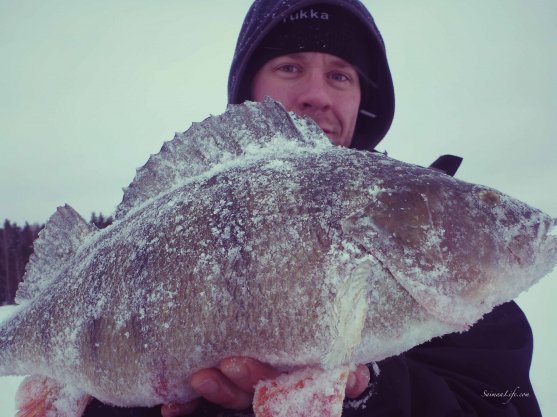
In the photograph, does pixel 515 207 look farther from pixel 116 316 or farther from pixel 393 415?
pixel 116 316

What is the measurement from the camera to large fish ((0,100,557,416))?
1.23m

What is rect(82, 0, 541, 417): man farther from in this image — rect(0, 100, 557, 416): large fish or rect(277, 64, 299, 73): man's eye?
rect(0, 100, 557, 416): large fish

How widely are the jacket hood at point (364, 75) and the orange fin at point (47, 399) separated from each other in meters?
2.19

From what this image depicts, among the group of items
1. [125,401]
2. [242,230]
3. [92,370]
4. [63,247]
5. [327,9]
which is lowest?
[125,401]

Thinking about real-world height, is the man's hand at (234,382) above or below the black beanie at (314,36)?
below

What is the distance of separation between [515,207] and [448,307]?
1.50ft

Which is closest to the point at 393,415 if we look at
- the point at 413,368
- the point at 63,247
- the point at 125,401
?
the point at 413,368

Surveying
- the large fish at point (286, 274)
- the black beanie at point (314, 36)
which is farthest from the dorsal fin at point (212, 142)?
the black beanie at point (314, 36)

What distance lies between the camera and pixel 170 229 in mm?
1474

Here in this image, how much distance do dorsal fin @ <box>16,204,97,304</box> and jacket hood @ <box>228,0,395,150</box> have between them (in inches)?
61.4

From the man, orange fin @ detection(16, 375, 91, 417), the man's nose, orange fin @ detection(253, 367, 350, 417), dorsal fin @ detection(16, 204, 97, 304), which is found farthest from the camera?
the man's nose

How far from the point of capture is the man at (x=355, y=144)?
60.9 inches

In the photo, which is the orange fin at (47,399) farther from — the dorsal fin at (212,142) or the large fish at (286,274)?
the dorsal fin at (212,142)

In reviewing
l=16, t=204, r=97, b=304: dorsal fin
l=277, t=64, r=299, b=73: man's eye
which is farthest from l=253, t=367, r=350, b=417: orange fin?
l=277, t=64, r=299, b=73: man's eye
